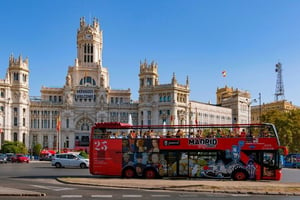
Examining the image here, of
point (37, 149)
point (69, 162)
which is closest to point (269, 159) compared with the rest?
point (69, 162)

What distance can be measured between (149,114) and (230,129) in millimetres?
95472

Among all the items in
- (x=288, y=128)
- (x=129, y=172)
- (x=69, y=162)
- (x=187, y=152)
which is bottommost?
(x=69, y=162)

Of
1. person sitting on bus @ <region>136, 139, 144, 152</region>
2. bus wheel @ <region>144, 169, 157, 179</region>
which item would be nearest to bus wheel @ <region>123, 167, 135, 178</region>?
bus wheel @ <region>144, 169, 157, 179</region>

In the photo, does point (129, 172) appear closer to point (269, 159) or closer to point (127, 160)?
point (127, 160)

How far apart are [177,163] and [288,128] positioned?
2562 inches

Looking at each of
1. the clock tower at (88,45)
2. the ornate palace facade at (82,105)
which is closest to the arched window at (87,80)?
the ornate palace facade at (82,105)

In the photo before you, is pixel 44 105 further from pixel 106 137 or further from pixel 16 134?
pixel 106 137

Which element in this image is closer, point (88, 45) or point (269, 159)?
point (269, 159)

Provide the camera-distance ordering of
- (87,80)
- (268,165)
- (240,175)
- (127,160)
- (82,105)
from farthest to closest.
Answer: (87,80)
(82,105)
(127,160)
(240,175)
(268,165)

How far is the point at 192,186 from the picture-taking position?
3056 centimetres

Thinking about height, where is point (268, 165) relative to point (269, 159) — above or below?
below

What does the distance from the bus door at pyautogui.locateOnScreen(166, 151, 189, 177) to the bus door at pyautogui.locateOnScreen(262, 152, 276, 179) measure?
596 cm

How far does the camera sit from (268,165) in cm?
3619

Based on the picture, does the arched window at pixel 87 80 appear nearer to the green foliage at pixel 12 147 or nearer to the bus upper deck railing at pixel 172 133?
the green foliage at pixel 12 147
